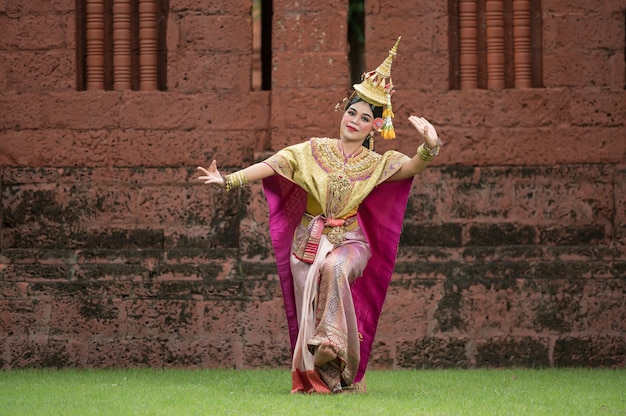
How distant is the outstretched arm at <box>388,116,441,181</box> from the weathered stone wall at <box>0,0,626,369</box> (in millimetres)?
2027

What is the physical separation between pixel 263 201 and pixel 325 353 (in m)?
2.76

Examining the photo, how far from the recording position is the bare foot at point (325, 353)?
7.82m

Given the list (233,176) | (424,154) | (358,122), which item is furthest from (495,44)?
(233,176)

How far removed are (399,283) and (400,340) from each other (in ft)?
1.37

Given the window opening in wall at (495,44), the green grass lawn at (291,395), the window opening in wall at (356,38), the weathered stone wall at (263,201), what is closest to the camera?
the green grass lawn at (291,395)

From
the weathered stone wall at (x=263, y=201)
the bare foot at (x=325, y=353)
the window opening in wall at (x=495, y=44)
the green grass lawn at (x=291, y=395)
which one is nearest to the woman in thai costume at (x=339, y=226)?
the bare foot at (x=325, y=353)

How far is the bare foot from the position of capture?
782 cm

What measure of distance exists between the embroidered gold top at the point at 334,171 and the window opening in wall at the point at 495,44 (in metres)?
2.62

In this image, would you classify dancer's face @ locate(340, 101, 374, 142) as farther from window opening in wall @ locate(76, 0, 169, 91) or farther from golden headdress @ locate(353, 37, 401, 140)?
window opening in wall @ locate(76, 0, 169, 91)

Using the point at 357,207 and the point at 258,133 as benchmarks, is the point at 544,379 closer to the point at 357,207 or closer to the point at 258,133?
the point at 357,207

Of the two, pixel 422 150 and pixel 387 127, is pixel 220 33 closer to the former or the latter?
pixel 387 127

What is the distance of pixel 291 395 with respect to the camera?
809 cm

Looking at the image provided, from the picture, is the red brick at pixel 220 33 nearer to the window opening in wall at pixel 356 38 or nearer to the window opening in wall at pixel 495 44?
the window opening in wall at pixel 495 44

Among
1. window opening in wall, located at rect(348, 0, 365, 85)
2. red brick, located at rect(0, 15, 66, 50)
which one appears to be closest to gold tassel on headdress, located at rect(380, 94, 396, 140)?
red brick, located at rect(0, 15, 66, 50)
